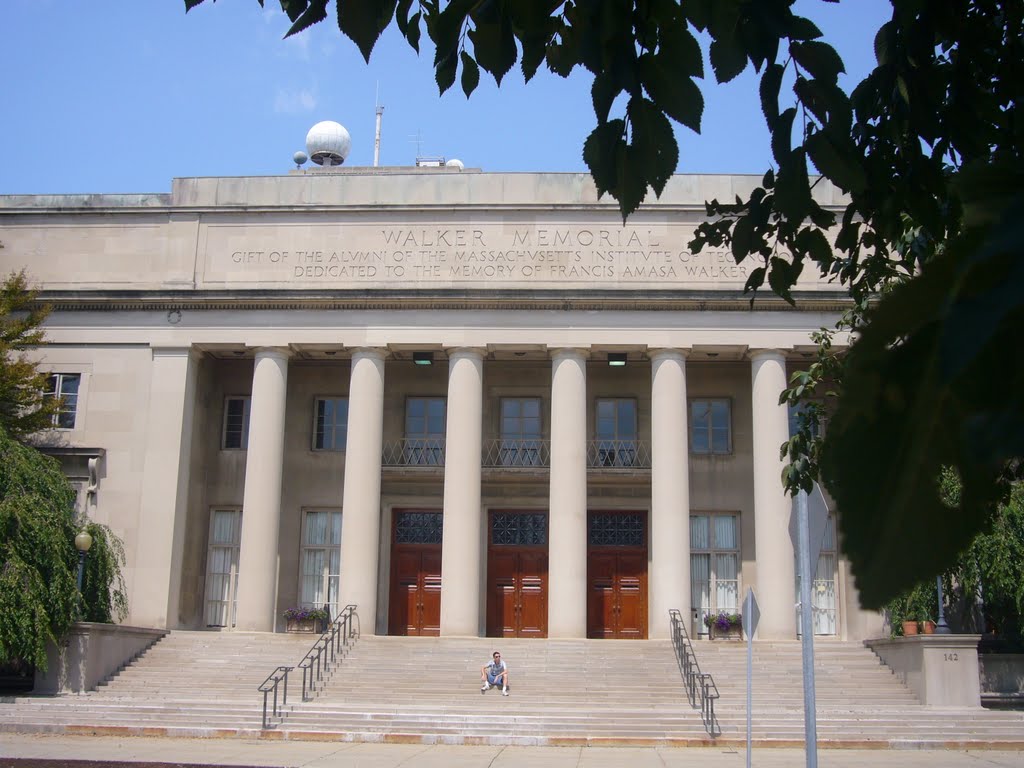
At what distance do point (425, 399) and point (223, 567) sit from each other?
7628 millimetres

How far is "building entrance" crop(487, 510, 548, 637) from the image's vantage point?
34219 mm

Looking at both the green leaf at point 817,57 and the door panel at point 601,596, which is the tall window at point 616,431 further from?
the green leaf at point 817,57

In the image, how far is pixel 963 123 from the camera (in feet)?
15.3

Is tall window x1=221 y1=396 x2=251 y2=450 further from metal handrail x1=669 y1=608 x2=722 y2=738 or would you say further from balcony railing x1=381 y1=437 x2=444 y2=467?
metal handrail x1=669 y1=608 x2=722 y2=738

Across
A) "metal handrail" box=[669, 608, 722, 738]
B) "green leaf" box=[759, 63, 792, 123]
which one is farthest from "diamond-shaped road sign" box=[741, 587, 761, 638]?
"green leaf" box=[759, 63, 792, 123]

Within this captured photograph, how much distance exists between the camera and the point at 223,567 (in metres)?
34.1

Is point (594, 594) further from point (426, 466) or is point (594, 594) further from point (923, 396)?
point (923, 396)

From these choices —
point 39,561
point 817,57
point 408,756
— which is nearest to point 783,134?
point 817,57

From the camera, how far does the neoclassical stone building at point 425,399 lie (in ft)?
102

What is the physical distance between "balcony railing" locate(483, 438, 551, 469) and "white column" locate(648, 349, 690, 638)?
401 centimetres

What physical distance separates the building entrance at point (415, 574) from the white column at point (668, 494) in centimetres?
690

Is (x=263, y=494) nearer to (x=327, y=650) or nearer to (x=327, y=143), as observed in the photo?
(x=327, y=650)

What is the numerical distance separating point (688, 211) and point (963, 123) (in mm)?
28222

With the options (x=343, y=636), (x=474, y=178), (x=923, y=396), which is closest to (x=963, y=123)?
(x=923, y=396)
